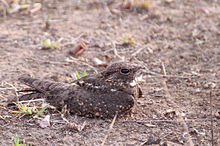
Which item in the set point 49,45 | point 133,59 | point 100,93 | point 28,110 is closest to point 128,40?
point 133,59

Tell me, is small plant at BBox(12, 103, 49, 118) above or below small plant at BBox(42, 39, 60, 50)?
below

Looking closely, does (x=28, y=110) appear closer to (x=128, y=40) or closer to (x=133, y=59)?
(x=133, y=59)

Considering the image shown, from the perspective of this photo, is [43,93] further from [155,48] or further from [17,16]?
[17,16]

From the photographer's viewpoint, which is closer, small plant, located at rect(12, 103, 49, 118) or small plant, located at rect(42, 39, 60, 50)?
small plant, located at rect(12, 103, 49, 118)

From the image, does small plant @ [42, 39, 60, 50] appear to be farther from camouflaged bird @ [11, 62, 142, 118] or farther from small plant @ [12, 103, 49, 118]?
small plant @ [12, 103, 49, 118]

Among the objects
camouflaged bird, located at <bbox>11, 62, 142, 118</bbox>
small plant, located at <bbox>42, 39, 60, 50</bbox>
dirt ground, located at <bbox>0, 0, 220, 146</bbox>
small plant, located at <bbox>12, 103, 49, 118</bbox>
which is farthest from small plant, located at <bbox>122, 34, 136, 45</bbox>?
small plant, located at <bbox>12, 103, 49, 118</bbox>

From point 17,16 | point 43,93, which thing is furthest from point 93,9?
point 43,93

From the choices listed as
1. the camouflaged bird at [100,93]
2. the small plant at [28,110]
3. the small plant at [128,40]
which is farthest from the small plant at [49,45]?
the small plant at [28,110]
